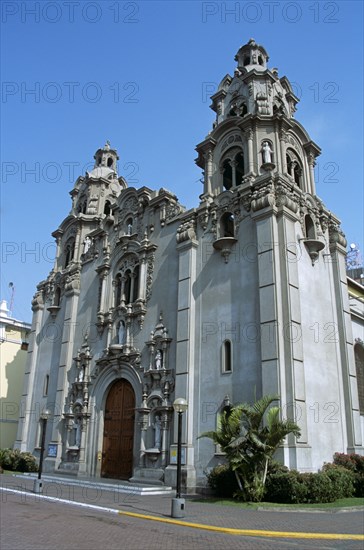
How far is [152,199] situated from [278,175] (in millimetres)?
9149

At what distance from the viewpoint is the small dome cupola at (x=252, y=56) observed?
31.2 m

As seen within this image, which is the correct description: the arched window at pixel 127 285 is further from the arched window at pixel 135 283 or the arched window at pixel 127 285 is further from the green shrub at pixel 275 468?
the green shrub at pixel 275 468

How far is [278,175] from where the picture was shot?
2317 centimetres

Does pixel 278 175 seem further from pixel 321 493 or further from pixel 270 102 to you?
pixel 321 493

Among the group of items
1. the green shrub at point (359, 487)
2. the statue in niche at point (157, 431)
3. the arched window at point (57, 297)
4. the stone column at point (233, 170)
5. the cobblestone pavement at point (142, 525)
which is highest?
the stone column at point (233, 170)

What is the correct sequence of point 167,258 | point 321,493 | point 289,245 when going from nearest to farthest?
point 321,493 → point 289,245 → point 167,258

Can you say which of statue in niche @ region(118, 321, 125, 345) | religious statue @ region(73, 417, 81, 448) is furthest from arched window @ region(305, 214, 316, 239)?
religious statue @ region(73, 417, 81, 448)

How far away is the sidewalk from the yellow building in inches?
743

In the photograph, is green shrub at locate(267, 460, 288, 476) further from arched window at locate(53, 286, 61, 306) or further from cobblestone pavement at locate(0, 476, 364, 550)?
arched window at locate(53, 286, 61, 306)

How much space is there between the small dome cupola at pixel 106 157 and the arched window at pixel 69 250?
754 cm

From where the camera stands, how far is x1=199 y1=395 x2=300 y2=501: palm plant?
17234 millimetres

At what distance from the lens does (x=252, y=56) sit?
31328mm

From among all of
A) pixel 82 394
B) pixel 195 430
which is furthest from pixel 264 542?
Answer: pixel 82 394

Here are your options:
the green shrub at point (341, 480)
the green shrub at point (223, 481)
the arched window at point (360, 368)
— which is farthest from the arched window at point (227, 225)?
the green shrub at point (341, 480)
